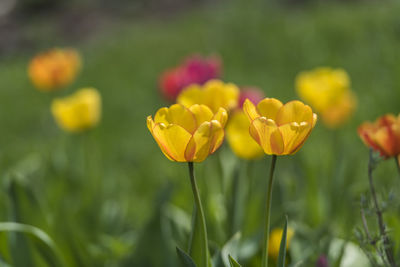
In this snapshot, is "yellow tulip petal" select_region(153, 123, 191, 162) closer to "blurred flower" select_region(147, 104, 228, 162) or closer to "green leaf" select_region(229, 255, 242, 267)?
"blurred flower" select_region(147, 104, 228, 162)

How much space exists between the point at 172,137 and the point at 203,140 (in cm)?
4

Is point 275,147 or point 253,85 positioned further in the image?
point 253,85

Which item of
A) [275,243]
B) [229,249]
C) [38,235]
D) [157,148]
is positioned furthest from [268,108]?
[157,148]

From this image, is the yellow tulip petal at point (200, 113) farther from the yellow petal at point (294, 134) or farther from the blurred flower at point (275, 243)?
the blurred flower at point (275, 243)

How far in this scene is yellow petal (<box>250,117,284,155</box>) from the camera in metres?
0.68

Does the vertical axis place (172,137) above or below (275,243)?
above

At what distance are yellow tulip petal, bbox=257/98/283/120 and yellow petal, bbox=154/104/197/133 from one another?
97 millimetres

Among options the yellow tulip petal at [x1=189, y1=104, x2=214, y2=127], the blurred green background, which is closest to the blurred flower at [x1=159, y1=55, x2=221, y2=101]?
the blurred green background

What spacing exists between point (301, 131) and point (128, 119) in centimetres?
332

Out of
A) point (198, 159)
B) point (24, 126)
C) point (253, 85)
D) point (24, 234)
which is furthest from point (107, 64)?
point (198, 159)

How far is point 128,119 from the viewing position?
155 inches

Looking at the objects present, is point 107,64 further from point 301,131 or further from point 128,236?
point 301,131

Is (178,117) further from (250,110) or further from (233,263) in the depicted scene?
(233,263)

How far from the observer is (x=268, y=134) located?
69 centimetres
